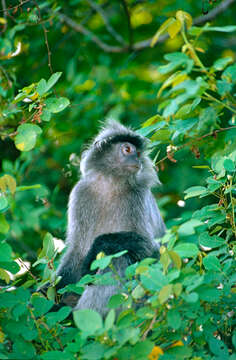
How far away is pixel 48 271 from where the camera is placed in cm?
289

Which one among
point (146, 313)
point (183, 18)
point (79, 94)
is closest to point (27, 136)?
point (183, 18)

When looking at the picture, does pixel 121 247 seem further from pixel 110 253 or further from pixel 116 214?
Result: pixel 116 214

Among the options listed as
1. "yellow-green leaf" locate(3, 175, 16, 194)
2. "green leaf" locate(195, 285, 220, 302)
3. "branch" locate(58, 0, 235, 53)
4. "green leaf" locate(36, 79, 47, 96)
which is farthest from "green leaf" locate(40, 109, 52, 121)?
"branch" locate(58, 0, 235, 53)

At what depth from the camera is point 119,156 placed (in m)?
4.56

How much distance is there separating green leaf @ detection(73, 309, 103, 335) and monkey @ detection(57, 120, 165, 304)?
230 centimetres

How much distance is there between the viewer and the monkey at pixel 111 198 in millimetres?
4395

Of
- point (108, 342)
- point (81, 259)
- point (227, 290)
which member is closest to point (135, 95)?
point (81, 259)

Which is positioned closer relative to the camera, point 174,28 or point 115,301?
point 115,301

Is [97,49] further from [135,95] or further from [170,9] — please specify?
[170,9]

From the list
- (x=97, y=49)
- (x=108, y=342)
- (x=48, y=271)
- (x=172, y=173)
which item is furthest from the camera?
(x=97, y=49)

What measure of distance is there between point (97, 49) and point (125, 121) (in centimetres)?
117

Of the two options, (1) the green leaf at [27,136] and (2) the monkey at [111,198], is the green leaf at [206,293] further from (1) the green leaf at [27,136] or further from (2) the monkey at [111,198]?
(2) the monkey at [111,198]

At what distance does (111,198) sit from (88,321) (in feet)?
8.46

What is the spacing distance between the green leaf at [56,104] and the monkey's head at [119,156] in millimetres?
1464
